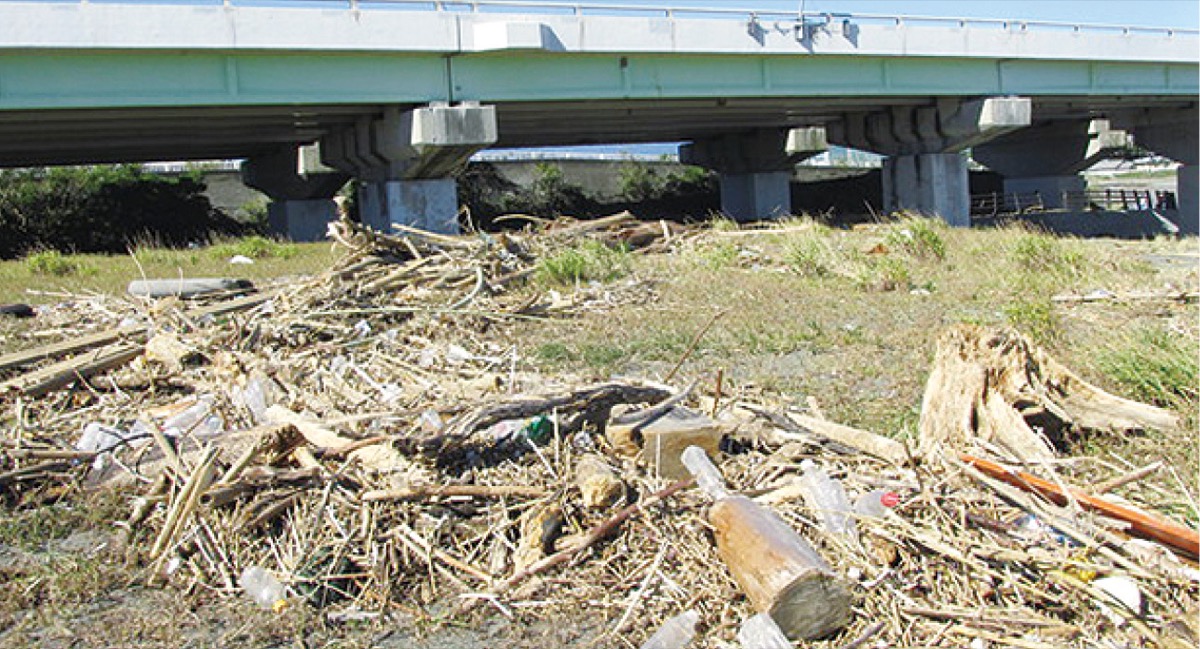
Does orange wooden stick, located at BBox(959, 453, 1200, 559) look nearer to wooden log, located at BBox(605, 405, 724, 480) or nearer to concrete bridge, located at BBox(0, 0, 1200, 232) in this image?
wooden log, located at BBox(605, 405, 724, 480)

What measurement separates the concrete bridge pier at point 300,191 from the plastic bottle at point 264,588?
27932 millimetres

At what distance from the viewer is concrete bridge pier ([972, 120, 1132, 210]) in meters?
43.2

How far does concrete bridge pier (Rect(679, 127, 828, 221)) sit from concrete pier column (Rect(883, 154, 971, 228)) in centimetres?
401

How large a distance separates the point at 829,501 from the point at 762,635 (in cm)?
94

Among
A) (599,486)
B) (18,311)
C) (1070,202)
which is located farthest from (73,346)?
(1070,202)

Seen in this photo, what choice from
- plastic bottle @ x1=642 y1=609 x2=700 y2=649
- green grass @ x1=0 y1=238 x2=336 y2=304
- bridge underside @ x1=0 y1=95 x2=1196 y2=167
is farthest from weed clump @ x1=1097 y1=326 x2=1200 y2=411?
bridge underside @ x1=0 y1=95 x2=1196 y2=167

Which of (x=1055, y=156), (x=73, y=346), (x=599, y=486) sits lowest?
(x=599, y=486)

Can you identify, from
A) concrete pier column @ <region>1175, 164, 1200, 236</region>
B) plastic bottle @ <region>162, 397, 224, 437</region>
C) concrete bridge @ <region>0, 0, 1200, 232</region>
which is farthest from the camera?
concrete pier column @ <region>1175, 164, 1200, 236</region>

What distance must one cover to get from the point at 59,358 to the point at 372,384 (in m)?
3.43

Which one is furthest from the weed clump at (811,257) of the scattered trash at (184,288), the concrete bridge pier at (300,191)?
the concrete bridge pier at (300,191)

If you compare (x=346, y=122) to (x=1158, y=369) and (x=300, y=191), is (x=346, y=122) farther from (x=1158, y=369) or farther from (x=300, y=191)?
(x=1158, y=369)

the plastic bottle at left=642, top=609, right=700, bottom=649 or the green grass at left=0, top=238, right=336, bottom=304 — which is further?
the green grass at left=0, top=238, right=336, bottom=304

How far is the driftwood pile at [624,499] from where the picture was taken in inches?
160

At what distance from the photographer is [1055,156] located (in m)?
44.8
